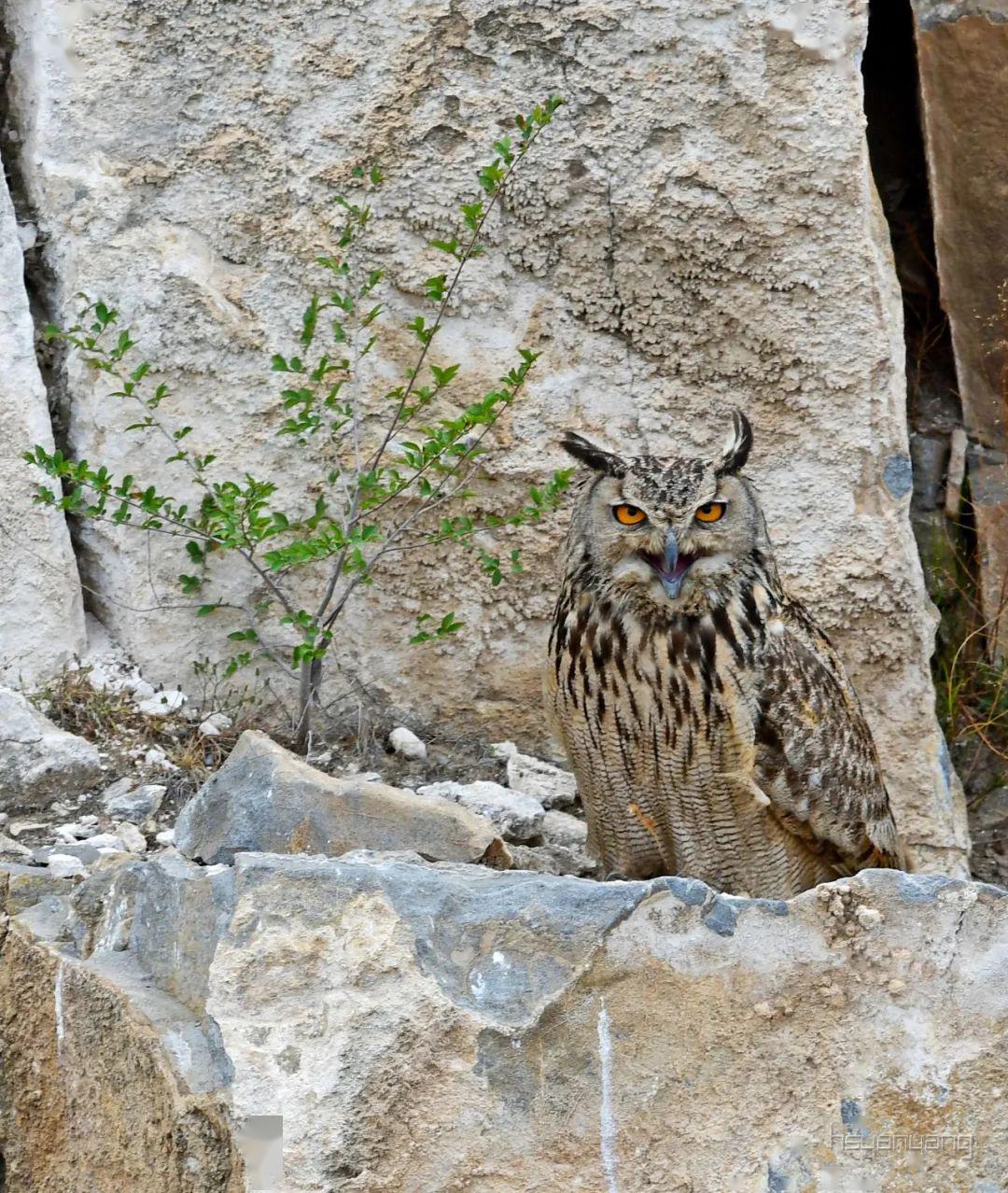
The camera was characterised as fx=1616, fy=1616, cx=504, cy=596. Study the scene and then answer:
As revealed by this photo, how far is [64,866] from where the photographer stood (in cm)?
348

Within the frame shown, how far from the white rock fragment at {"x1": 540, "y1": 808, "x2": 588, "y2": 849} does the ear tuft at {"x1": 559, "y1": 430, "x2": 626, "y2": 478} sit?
1.02 meters

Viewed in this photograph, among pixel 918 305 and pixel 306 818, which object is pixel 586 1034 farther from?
pixel 918 305

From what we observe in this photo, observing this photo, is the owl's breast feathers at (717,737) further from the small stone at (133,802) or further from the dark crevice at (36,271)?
the dark crevice at (36,271)

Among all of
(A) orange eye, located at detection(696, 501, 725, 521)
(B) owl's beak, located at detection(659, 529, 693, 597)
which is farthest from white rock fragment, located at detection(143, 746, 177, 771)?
(A) orange eye, located at detection(696, 501, 725, 521)

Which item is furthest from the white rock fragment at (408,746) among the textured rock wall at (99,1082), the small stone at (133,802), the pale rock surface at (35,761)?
the textured rock wall at (99,1082)

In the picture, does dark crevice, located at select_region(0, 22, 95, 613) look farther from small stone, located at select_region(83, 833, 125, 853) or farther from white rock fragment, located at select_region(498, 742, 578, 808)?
white rock fragment, located at select_region(498, 742, 578, 808)

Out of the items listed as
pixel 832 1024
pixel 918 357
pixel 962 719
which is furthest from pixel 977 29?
pixel 832 1024

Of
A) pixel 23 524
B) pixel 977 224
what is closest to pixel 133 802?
pixel 23 524

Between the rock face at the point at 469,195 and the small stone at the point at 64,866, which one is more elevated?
the rock face at the point at 469,195

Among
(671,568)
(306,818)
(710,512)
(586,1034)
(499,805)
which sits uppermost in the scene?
(710,512)

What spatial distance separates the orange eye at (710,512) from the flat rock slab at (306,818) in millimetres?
830

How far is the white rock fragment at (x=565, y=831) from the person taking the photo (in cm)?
429

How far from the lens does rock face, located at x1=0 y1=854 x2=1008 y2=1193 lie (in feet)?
8.27

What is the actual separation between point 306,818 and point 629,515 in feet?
3.17
